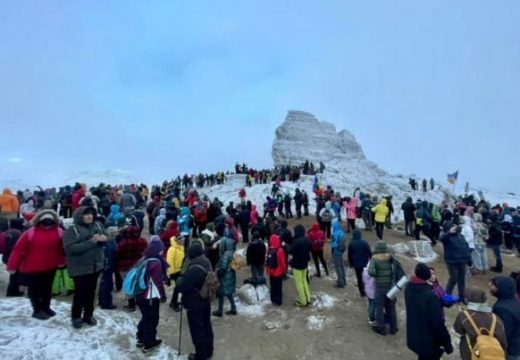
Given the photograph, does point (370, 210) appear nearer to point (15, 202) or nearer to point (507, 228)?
point (507, 228)

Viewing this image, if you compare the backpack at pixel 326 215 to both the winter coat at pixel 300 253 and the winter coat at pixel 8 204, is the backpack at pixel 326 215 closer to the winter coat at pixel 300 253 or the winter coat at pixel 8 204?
the winter coat at pixel 300 253

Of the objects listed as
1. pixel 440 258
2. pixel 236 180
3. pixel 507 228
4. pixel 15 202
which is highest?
pixel 236 180

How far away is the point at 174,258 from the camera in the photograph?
945 cm

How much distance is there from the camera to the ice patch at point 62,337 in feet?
20.8

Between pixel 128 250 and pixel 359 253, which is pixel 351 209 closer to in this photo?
pixel 359 253

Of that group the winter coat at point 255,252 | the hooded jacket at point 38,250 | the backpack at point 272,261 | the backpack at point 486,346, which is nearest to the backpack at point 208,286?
the hooded jacket at point 38,250

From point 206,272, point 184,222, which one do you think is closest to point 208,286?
point 206,272

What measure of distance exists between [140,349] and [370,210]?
15.0m

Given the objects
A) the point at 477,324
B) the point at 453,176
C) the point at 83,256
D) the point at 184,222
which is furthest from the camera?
the point at 453,176

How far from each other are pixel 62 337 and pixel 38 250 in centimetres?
170

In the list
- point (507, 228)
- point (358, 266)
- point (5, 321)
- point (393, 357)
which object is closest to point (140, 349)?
point (5, 321)

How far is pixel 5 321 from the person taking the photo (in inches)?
278

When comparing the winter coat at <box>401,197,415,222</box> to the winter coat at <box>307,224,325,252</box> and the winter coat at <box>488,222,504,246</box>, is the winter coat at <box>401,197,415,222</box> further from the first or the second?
the winter coat at <box>307,224,325,252</box>

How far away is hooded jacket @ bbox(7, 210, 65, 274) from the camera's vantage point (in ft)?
22.5
